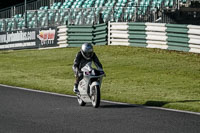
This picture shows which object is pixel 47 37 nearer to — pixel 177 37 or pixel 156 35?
pixel 156 35

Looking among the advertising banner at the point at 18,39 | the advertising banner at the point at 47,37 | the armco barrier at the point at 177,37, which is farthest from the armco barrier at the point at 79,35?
the armco barrier at the point at 177,37

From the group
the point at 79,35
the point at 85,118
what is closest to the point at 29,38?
the point at 79,35

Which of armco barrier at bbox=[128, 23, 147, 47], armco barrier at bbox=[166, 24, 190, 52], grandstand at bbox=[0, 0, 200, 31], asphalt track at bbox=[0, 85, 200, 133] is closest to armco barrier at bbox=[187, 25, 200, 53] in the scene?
armco barrier at bbox=[166, 24, 190, 52]

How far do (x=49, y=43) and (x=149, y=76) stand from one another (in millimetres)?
14956

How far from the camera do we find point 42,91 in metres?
16.2

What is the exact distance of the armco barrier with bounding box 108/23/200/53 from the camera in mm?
24281

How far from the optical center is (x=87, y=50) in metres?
12.4

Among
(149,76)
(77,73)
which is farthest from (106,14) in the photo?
(77,73)

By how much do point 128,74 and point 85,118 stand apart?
9169 millimetres

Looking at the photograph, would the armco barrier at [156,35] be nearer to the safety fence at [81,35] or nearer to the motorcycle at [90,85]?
the safety fence at [81,35]

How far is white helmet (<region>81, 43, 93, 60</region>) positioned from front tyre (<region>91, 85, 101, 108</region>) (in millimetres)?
788

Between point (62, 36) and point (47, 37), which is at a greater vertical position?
point (62, 36)

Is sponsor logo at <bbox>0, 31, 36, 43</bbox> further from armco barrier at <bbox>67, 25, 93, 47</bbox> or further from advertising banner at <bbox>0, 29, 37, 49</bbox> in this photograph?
armco barrier at <bbox>67, 25, 93, 47</bbox>

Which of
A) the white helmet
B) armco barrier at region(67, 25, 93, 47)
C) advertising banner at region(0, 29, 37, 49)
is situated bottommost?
advertising banner at region(0, 29, 37, 49)
